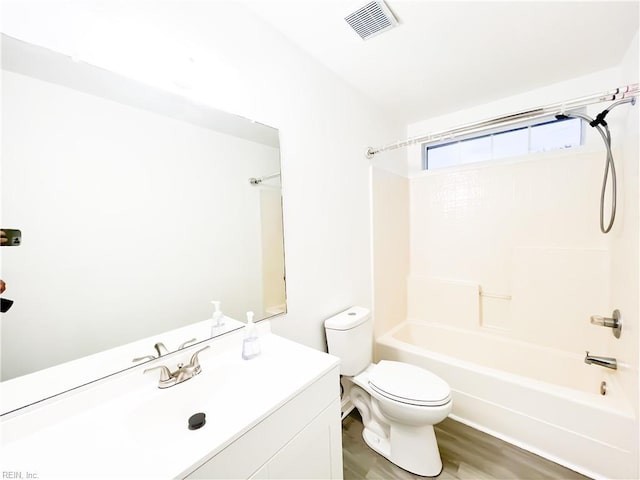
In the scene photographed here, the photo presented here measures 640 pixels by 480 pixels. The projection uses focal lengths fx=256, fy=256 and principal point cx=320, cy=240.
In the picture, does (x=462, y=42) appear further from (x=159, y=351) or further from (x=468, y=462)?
(x=468, y=462)

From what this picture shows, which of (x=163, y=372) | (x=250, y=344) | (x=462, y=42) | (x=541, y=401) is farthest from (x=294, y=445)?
(x=462, y=42)

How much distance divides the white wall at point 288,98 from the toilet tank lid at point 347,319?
0.06 meters

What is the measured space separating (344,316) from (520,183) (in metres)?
1.82

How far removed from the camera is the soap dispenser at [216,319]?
1.11 m

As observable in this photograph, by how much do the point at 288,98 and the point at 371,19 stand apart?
0.56m

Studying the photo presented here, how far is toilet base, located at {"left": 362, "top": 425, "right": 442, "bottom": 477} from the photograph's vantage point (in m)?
1.38

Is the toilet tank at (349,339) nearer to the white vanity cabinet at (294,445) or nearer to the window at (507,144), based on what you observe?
the white vanity cabinet at (294,445)

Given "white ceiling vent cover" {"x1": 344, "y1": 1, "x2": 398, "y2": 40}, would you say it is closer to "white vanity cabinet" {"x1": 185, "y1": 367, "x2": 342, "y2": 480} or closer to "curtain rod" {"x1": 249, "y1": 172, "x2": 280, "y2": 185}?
"curtain rod" {"x1": 249, "y1": 172, "x2": 280, "y2": 185}

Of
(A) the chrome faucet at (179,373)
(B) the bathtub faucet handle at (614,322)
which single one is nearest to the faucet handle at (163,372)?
(A) the chrome faucet at (179,373)

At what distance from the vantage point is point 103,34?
0.83m

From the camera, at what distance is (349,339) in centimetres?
160

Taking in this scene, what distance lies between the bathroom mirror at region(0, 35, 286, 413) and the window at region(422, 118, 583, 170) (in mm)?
2075

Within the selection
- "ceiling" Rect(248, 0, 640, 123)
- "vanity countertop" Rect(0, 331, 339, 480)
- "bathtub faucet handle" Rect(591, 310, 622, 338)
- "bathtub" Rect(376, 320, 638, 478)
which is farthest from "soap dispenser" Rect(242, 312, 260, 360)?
"bathtub faucet handle" Rect(591, 310, 622, 338)

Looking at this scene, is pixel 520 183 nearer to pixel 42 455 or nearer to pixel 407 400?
pixel 407 400
